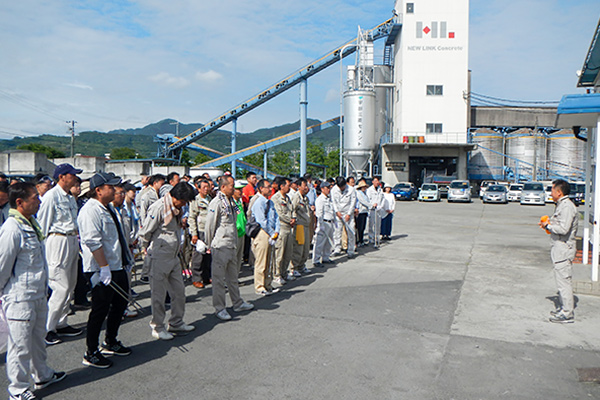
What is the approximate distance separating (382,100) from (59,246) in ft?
139

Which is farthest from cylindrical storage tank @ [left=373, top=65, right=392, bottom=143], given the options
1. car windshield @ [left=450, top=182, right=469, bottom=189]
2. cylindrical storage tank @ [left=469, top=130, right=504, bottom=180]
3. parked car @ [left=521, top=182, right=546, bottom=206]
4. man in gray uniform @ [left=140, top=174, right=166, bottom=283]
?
man in gray uniform @ [left=140, top=174, right=166, bottom=283]

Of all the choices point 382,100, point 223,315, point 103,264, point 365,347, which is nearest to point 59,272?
point 103,264

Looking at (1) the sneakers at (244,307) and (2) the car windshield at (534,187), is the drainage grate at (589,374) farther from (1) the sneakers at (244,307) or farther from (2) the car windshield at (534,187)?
(2) the car windshield at (534,187)

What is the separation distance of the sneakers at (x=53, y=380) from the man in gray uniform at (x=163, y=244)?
1209mm

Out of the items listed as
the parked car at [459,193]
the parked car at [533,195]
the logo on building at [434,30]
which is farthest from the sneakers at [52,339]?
the logo on building at [434,30]

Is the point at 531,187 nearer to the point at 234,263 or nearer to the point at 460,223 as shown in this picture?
the point at 460,223

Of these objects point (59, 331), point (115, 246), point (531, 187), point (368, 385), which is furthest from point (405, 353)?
point (531, 187)

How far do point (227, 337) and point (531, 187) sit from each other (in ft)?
100.0

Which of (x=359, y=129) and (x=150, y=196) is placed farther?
(x=359, y=129)

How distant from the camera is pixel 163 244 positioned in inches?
205

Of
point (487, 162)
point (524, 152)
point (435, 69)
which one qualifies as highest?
point (435, 69)

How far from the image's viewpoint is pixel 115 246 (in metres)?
4.77

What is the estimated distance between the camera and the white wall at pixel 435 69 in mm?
37969

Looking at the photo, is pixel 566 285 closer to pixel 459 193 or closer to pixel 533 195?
pixel 533 195
